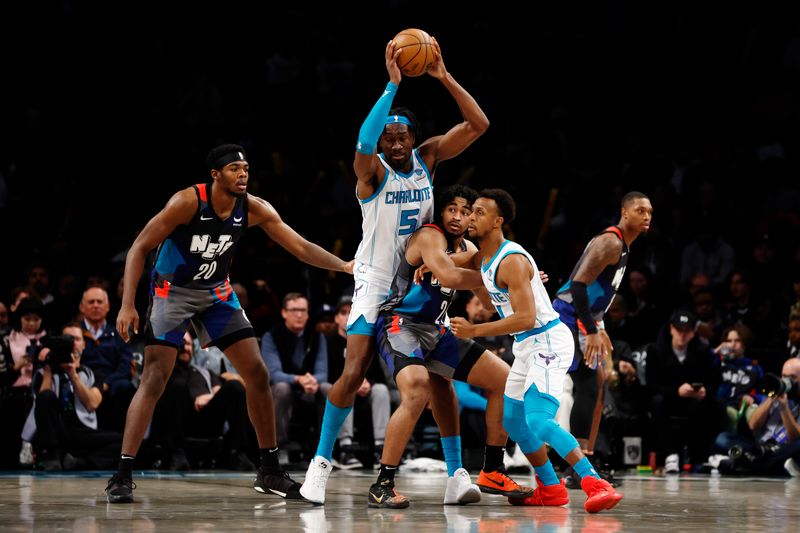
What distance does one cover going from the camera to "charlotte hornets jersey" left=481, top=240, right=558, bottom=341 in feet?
20.0

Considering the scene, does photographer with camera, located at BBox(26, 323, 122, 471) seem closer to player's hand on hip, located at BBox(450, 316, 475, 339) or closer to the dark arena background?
the dark arena background

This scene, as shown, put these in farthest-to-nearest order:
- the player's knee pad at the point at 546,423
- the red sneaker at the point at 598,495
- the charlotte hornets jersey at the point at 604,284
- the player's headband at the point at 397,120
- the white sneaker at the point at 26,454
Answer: the white sneaker at the point at 26,454
the charlotte hornets jersey at the point at 604,284
the player's headband at the point at 397,120
the player's knee pad at the point at 546,423
the red sneaker at the point at 598,495

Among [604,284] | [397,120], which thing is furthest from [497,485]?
[397,120]

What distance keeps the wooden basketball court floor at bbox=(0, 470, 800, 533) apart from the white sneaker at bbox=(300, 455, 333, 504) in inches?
2.3

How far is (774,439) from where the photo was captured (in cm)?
975

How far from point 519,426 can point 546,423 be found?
297mm

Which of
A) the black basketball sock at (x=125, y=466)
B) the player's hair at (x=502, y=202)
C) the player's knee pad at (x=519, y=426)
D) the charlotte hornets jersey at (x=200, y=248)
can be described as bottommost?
the black basketball sock at (x=125, y=466)

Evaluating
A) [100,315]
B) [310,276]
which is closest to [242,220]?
[100,315]

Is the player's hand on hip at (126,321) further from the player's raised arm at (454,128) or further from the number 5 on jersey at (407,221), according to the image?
the player's raised arm at (454,128)

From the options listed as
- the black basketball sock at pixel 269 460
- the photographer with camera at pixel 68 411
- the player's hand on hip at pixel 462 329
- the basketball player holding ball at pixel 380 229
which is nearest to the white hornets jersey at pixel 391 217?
the basketball player holding ball at pixel 380 229

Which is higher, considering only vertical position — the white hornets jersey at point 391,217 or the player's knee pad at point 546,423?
the white hornets jersey at point 391,217

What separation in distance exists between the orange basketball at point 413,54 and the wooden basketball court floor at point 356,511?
235 centimetres

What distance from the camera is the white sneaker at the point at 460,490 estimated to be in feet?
20.4

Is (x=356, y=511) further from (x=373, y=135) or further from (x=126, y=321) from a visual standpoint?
(x=373, y=135)
